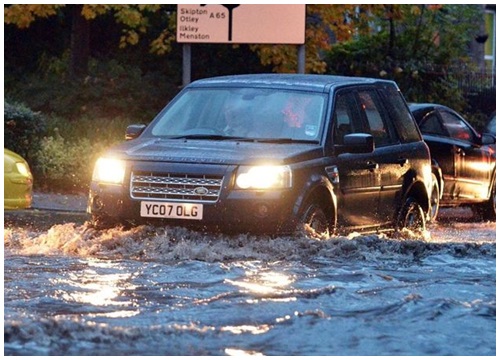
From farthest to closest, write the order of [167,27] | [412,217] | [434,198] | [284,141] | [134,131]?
[167,27]
[434,198]
[412,217]
[134,131]
[284,141]

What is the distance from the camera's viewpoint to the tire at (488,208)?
62.0 ft

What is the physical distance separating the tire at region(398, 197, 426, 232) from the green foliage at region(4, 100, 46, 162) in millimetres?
8400

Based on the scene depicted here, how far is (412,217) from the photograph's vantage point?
13.6 metres

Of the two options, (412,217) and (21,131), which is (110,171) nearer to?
(412,217)

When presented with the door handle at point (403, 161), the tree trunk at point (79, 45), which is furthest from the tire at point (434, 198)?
the tree trunk at point (79, 45)

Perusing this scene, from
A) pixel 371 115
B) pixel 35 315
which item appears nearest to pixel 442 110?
pixel 371 115

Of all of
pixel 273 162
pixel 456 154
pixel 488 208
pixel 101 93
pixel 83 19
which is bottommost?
pixel 488 208

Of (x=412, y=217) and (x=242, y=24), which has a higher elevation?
(x=242, y=24)

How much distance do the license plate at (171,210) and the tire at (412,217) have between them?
2647 mm

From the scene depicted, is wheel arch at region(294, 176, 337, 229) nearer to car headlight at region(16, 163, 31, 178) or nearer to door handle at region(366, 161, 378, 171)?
door handle at region(366, 161, 378, 171)

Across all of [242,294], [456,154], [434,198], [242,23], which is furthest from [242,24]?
[242,294]

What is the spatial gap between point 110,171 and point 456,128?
6.77 m

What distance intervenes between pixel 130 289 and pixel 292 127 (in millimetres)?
3035

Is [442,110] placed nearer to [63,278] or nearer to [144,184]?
[144,184]
